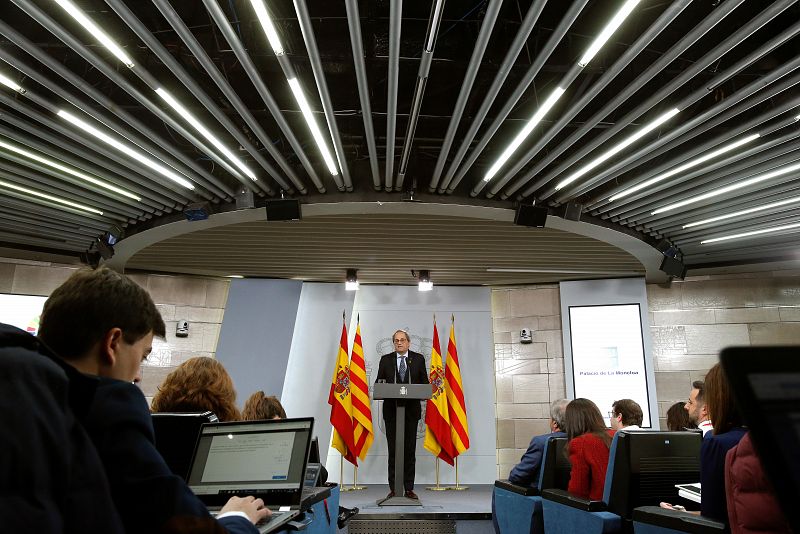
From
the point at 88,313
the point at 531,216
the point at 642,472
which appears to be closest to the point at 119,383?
the point at 88,313

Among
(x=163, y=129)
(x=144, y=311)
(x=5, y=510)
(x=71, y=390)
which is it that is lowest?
(x=5, y=510)

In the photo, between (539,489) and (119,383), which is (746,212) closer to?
(539,489)

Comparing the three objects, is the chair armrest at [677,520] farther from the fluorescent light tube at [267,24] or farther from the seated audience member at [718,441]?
the fluorescent light tube at [267,24]

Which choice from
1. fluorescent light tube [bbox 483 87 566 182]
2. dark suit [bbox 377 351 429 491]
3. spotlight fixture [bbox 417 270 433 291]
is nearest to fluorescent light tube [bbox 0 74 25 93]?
fluorescent light tube [bbox 483 87 566 182]

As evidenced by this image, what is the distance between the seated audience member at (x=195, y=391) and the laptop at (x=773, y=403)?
7.43ft

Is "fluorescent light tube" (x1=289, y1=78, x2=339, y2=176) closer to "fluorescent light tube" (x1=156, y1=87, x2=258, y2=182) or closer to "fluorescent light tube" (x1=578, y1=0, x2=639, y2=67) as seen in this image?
"fluorescent light tube" (x1=156, y1=87, x2=258, y2=182)

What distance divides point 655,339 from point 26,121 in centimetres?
783

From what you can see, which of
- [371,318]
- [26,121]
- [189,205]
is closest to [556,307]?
[371,318]

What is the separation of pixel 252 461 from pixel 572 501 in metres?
1.93

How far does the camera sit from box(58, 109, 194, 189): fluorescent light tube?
4195 mm

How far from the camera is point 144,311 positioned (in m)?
1.25

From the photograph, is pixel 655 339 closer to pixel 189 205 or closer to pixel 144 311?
pixel 189 205

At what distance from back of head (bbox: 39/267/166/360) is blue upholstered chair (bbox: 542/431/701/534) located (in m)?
2.49

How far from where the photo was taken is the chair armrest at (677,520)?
7.00 feet
